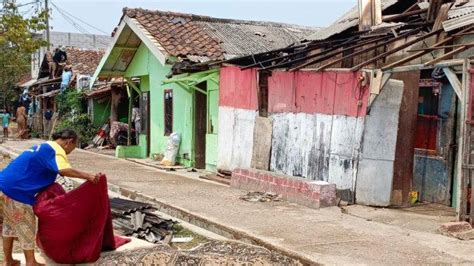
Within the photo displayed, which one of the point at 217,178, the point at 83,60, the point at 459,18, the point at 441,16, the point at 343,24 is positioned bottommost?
the point at 217,178

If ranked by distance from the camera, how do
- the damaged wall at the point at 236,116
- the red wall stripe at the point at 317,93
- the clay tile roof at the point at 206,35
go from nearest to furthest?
the red wall stripe at the point at 317,93
the damaged wall at the point at 236,116
the clay tile roof at the point at 206,35

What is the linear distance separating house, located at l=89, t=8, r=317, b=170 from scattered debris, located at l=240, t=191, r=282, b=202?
3523 millimetres

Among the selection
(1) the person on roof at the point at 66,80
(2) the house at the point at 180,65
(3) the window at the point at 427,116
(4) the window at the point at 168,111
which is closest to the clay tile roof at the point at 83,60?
(1) the person on roof at the point at 66,80

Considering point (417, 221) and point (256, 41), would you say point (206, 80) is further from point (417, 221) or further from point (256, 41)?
point (417, 221)

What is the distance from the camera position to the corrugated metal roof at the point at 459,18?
26.5 ft

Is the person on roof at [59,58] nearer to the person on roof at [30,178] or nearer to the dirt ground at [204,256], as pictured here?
the person on roof at [30,178]

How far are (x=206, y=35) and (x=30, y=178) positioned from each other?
10.6m

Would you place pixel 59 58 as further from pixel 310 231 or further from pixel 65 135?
pixel 65 135

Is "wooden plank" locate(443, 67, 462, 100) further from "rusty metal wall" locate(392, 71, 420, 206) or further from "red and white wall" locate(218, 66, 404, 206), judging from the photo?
"rusty metal wall" locate(392, 71, 420, 206)

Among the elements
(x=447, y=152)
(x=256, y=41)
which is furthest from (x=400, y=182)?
(x=256, y=41)

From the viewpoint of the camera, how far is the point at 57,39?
126 feet

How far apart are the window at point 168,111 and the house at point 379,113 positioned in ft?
17.4

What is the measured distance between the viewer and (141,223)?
294 inches

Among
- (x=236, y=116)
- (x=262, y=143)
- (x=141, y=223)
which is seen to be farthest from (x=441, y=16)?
(x=141, y=223)
